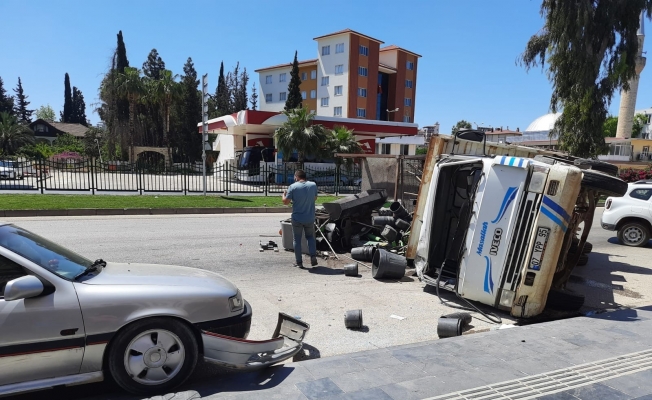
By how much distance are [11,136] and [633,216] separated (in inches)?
2835

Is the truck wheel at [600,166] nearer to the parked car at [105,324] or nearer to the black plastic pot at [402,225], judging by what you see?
the black plastic pot at [402,225]

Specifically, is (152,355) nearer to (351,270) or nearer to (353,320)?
(353,320)

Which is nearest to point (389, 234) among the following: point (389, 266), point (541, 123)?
point (389, 266)

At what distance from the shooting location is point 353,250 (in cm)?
840

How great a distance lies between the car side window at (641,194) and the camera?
1111cm

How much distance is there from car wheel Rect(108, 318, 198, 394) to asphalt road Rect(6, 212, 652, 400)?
27 cm

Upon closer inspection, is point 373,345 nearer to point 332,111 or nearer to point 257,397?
point 257,397

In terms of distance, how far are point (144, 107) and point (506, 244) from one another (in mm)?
49652

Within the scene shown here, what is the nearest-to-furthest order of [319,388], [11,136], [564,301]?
1. [319,388]
2. [564,301]
3. [11,136]

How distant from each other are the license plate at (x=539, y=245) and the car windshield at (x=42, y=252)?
15.8ft

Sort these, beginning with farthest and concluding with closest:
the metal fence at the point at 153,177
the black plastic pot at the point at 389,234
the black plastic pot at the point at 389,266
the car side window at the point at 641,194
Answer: the metal fence at the point at 153,177, the car side window at the point at 641,194, the black plastic pot at the point at 389,234, the black plastic pot at the point at 389,266

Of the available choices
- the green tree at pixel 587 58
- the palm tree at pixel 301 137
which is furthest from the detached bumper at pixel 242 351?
the green tree at pixel 587 58

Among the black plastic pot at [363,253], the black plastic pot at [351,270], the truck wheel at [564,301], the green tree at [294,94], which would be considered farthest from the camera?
the green tree at [294,94]

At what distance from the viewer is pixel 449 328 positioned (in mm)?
4742
